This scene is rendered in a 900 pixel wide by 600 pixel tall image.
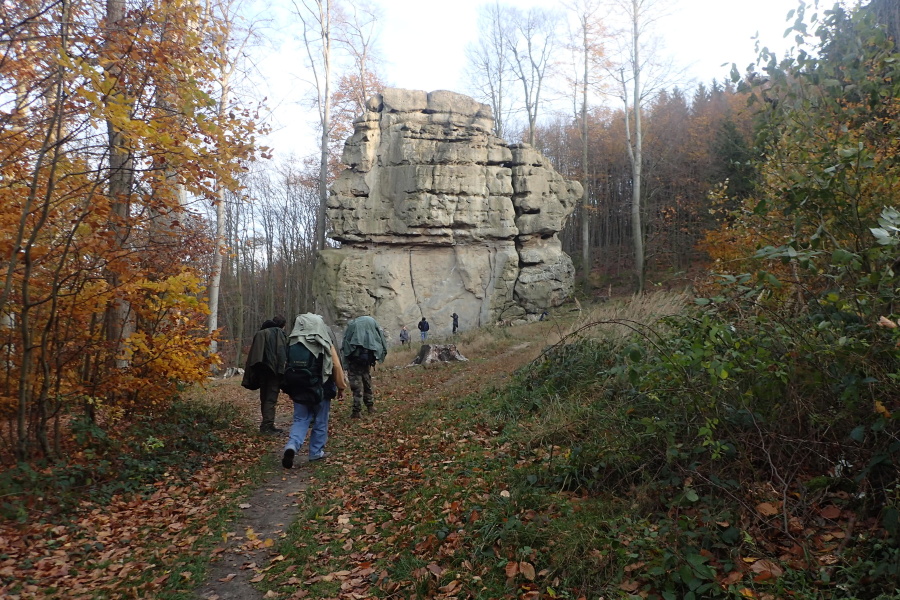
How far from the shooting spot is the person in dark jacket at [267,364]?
8977 mm

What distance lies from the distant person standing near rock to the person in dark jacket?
43.1 inches

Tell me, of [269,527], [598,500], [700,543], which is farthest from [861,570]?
[269,527]

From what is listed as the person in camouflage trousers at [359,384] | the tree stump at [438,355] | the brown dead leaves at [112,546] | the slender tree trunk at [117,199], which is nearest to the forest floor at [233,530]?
the brown dead leaves at [112,546]

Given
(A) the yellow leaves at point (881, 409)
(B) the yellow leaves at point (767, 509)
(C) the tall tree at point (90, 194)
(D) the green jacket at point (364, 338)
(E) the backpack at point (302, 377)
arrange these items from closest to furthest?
1. (A) the yellow leaves at point (881, 409)
2. (B) the yellow leaves at point (767, 509)
3. (C) the tall tree at point (90, 194)
4. (E) the backpack at point (302, 377)
5. (D) the green jacket at point (364, 338)

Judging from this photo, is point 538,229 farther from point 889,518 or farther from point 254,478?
point 889,518

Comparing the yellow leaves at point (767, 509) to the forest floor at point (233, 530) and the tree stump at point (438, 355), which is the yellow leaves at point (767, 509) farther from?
the tree stump at point (438, 355)

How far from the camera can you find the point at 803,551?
2.99 m

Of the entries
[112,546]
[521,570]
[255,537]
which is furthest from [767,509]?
[112,546]

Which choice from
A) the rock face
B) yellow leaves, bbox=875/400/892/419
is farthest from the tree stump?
yellow leaves, bbox=875/400/892/419

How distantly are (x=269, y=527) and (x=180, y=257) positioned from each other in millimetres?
5308

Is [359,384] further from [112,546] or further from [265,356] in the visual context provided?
[112,546]

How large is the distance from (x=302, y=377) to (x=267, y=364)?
84.0 inches

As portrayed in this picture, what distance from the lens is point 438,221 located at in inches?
1083

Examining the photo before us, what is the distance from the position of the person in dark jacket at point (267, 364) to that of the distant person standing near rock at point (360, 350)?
43.1 inches
